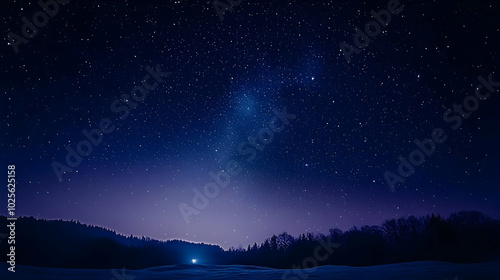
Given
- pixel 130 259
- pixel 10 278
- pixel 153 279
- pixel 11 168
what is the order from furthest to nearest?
pixel 130 259, pixel 11 168, pixel 153 279, pixel 10 278

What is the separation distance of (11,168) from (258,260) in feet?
105

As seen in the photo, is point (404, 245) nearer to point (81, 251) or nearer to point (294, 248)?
point (294, 248)

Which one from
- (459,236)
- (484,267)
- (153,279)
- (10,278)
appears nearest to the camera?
(10,278)

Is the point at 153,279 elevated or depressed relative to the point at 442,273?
elevated

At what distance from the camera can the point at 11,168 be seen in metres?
9.12

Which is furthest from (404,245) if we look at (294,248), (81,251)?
(81,251)

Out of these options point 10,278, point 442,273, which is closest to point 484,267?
point 442,273

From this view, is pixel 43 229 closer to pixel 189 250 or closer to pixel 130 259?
pixel 130 259

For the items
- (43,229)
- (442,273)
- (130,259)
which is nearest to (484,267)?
(442,273)

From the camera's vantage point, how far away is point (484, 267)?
8.44 meters

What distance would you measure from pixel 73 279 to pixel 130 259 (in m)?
33.8

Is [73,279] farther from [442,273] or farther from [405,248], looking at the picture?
[405,248]

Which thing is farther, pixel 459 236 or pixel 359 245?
pixel 359 245

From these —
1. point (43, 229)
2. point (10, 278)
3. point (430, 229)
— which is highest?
point (43, 229)
